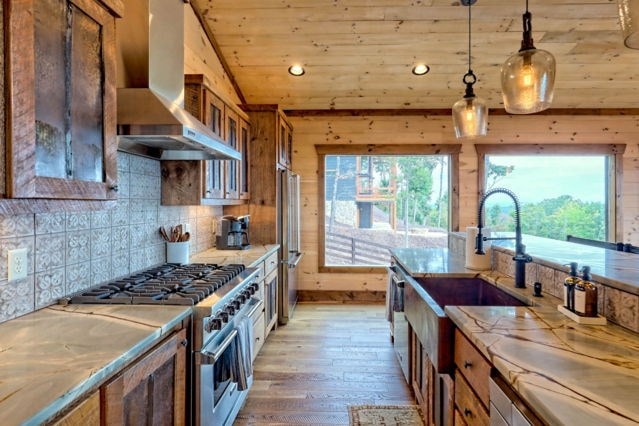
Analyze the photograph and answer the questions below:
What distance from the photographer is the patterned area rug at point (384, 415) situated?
2.29 m

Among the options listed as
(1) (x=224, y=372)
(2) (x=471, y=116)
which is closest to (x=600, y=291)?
(2) (x=471, y=116)

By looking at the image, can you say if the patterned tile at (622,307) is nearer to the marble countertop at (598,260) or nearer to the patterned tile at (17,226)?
the marble countertop at (598,260)

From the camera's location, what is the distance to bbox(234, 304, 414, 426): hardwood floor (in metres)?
2.43

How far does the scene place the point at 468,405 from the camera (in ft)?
4.55

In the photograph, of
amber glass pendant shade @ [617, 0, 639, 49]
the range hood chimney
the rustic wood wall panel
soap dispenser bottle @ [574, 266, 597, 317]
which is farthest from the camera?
the rustic wood wall panel

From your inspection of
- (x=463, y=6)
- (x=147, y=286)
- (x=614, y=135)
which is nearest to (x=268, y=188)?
(x=147, y=286)

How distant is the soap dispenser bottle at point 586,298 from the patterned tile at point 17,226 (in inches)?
85.0

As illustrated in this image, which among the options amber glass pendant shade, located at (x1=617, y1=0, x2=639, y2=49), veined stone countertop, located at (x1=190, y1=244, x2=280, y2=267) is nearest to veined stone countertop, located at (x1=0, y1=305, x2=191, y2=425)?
veined stone countertop, located at (x1=190, y1=244, x2=280, y2=267)

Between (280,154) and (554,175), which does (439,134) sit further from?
(280,154)

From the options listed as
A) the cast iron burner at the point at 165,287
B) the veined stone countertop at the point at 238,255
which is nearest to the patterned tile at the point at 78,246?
the cast iron burner at the point at 165,287

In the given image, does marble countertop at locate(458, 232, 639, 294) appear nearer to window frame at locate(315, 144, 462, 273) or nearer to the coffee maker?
the coffee maker

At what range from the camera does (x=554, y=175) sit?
520cm

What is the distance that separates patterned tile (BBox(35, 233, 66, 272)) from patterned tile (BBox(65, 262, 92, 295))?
80 mm

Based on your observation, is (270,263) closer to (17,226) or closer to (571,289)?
(17,226)
